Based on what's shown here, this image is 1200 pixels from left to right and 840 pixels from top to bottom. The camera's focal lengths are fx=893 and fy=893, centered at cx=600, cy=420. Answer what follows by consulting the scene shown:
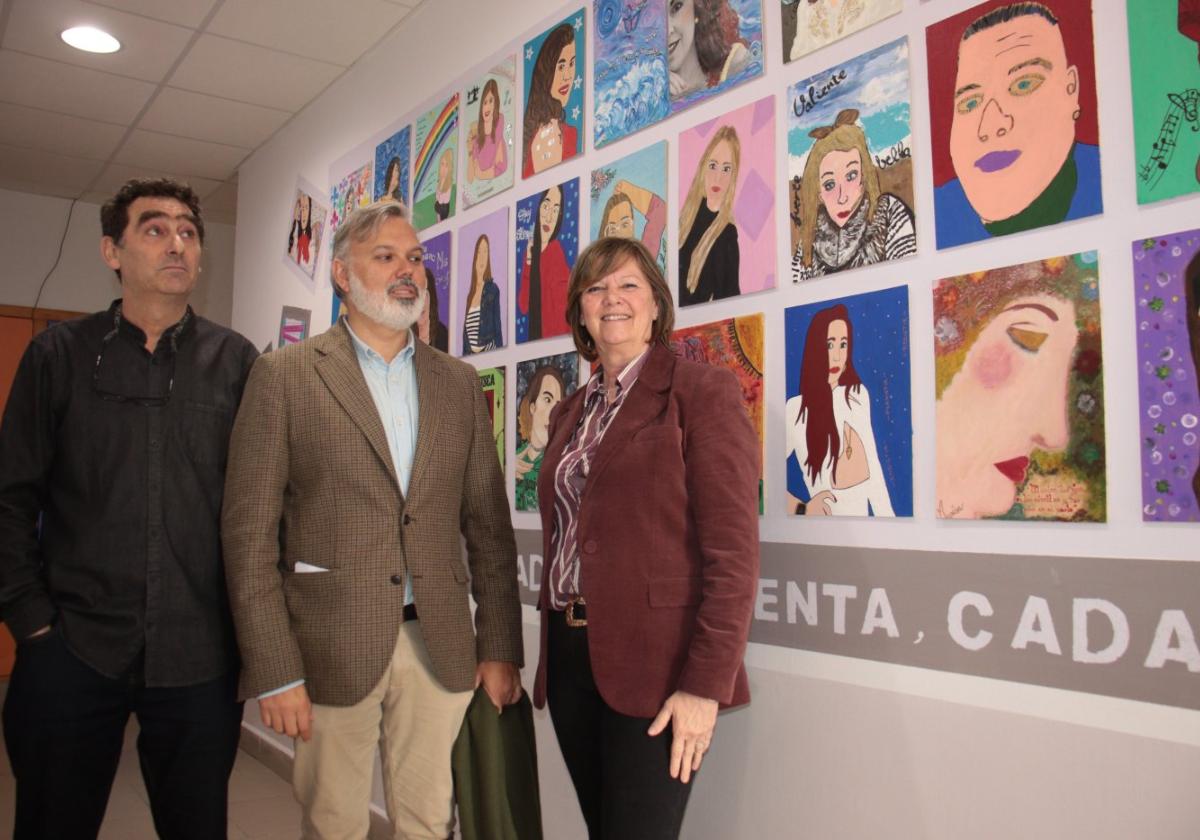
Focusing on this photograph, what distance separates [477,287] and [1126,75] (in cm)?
192

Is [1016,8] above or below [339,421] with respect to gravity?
above

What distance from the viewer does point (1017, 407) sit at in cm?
145

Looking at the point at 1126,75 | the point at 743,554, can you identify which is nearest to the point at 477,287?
the point at 743,554

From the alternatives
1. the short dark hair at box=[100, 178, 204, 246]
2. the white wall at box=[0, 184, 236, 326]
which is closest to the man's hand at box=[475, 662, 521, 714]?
the short dark hair at box=[100, 178, 204, 246]

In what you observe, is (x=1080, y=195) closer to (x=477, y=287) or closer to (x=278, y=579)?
(x=278, y=579)

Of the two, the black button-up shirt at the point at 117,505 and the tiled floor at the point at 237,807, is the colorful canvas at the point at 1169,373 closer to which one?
the black button-up shirt at the point at 117,505

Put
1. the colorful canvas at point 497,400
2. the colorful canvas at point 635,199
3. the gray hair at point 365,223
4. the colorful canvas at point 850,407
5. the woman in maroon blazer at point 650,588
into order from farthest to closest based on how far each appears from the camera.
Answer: the colorful canvas at point 497,400
the colorful canvas at point 635,199
the gray hair at point 365,223
the colorful canvas at point 850,407
the woman in maroon blazer at point 650,588

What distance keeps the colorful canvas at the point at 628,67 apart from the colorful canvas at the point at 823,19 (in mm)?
372

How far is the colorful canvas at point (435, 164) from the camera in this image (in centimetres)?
302

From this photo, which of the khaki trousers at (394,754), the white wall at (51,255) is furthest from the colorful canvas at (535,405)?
the white wall at (51,255)

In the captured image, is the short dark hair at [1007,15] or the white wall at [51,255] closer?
the short dark hair at [1007,15]

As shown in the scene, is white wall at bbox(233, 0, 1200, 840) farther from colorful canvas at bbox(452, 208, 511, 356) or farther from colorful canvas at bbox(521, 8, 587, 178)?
colorful canvas at bbox(452, 208, 511, 356)

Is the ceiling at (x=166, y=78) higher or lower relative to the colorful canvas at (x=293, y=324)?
higher

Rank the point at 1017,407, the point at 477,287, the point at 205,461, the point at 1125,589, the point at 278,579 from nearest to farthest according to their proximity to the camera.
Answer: the point at 1125,589, the point at 1017,407, the point at 278,579, the point at 205,461, the point at 477,287
